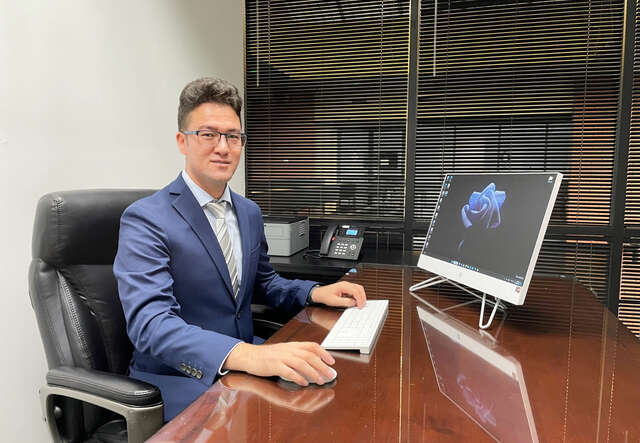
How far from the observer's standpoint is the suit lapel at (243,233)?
156 cm

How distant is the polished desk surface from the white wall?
109cm

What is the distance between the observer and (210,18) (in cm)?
264

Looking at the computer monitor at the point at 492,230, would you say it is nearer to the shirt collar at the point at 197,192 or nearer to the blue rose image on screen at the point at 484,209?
the blue rose image on screen at the point at 484,209

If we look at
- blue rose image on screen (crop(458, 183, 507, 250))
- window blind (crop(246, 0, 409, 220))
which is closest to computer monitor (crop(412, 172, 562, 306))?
blue rose image on screen (crop(458, 183, 507, 250))

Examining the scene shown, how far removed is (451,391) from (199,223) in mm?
915

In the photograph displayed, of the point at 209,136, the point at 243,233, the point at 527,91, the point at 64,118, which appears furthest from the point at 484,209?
the point at 64,118

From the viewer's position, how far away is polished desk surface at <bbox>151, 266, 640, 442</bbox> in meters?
0.77

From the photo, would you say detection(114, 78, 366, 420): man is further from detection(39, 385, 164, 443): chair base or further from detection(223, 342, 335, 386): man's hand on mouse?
detection(39, 385, 164, 443): chair base

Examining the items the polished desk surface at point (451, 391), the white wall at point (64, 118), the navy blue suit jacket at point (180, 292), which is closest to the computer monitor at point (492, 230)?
the polished desk surface at point (451, 391)

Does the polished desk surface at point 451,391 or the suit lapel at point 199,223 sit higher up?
the suit lapel at point 199,223

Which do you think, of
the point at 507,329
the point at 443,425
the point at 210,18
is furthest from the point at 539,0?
the point at 443,425

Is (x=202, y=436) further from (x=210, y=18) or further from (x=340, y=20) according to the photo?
(x=340, y=20)

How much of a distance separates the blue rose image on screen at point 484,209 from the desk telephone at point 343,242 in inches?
39.6

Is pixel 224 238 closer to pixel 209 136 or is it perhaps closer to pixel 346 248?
pixel 209 136
